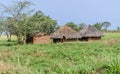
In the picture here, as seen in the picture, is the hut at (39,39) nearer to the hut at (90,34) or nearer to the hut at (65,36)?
the hut at (65,36)

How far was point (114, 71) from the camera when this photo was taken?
333 inches

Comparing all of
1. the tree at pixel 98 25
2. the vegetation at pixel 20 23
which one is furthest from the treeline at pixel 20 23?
the tree at pixel 98 25

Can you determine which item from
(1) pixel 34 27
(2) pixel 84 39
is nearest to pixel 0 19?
→ (1) pixel 34 27

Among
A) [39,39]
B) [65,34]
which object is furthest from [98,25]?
[39,39]

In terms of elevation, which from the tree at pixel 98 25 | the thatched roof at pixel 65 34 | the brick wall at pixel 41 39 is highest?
the tree at pixel 98 25

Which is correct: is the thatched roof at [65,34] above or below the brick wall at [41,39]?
above

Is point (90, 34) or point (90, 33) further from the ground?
point (90, 33)

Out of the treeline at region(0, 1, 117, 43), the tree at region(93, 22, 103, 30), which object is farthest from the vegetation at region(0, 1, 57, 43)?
the tree at region(93, 22, 103, 30)

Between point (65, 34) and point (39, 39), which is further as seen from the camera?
point (39, 39)

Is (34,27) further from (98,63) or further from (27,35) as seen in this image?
(98,63)

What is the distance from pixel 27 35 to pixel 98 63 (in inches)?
1822

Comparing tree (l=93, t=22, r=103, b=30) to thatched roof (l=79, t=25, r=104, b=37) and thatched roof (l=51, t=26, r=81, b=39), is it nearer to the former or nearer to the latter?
thatched roof (l=79, t=25, r=104, b=37)

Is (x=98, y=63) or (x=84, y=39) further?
(x=84, y=39)

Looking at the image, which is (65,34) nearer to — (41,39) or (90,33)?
(41,39)
